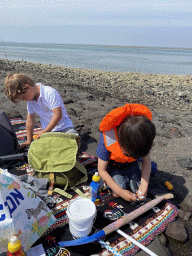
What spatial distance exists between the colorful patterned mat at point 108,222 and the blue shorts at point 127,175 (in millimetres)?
190

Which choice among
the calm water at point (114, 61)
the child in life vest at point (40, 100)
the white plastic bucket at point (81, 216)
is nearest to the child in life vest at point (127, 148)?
the white plastic bucket at point (81, 216)

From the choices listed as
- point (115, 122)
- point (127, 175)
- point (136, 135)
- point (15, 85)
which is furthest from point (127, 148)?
point (15, 85)

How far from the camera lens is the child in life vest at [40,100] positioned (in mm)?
2762

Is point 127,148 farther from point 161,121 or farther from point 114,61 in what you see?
point 114,61

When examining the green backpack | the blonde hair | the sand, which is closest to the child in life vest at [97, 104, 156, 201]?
the green backpack

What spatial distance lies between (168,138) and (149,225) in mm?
2319

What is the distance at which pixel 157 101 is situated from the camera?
273 inches

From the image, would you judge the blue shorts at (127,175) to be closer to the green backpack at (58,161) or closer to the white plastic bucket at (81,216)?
the green backpack at (58,161)

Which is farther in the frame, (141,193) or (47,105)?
(47,105)

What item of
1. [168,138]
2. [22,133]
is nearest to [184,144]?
[168,138]

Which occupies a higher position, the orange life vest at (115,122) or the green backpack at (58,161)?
the orange life vest at (115,122)

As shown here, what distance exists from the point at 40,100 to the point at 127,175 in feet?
5.34

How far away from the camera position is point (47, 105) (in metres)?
3.03

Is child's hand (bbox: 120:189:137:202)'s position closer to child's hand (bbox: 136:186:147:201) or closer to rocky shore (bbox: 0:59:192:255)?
child's hand (bbox: 136:186:147:201)
